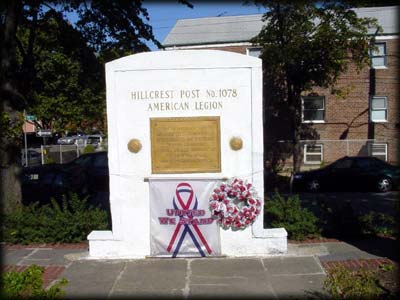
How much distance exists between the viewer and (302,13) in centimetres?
2012

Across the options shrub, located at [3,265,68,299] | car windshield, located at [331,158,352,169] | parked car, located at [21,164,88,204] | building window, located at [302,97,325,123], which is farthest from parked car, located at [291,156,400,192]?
shrub, located at [3,265,68,299]

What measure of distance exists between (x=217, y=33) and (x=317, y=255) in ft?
75.0

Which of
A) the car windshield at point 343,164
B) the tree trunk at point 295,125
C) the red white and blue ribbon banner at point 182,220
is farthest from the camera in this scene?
the tree trunk at point 295,125

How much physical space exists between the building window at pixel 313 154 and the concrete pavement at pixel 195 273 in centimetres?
1917

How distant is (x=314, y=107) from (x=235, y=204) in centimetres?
2068

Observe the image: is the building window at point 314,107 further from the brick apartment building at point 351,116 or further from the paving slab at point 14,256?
the paving slab at point 14,256

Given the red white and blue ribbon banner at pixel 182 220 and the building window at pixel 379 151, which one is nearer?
the red white and blue ribbon banner at pixel 182 220

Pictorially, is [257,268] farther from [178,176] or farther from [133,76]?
[133,76]

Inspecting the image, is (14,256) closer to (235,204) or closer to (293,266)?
(235,204)

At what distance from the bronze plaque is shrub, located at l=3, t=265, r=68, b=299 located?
11.2 feet

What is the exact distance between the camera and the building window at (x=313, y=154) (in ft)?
91.0

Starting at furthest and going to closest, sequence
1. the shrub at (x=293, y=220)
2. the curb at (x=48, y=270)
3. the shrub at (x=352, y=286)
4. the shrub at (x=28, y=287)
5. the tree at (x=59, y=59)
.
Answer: the tree at (x=59, y=59)
the shrub at (x=293, y=220)
the curb at (x=48, y=270)
the shrub at (x=352, y=286)
the shrub at (x=28, y=287)

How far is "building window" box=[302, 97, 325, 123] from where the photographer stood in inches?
1099

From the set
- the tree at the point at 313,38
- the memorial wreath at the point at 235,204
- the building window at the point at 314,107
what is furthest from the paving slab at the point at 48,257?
the building window at the point at 314,107
